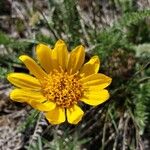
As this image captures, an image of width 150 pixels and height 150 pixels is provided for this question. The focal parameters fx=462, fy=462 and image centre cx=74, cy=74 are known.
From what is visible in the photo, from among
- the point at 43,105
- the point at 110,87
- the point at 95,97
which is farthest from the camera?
the point at 110,87

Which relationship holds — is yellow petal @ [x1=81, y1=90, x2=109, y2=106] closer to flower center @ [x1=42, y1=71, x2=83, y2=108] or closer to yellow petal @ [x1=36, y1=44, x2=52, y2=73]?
flower center @ [x1=42, y1=71, x2=83, y2=108]

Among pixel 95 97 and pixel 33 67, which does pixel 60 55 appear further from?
pixel 95 97

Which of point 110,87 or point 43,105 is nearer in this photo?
point 43,105

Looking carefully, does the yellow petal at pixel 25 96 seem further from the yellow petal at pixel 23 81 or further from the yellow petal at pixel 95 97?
the yellow petal at pixel 95 97

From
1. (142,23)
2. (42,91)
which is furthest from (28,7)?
(42,91)

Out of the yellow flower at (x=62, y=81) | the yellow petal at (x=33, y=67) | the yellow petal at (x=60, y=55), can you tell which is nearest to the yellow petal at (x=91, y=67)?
the yellow flower at (x=62, y=81)

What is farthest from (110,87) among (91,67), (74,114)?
(74,114)
